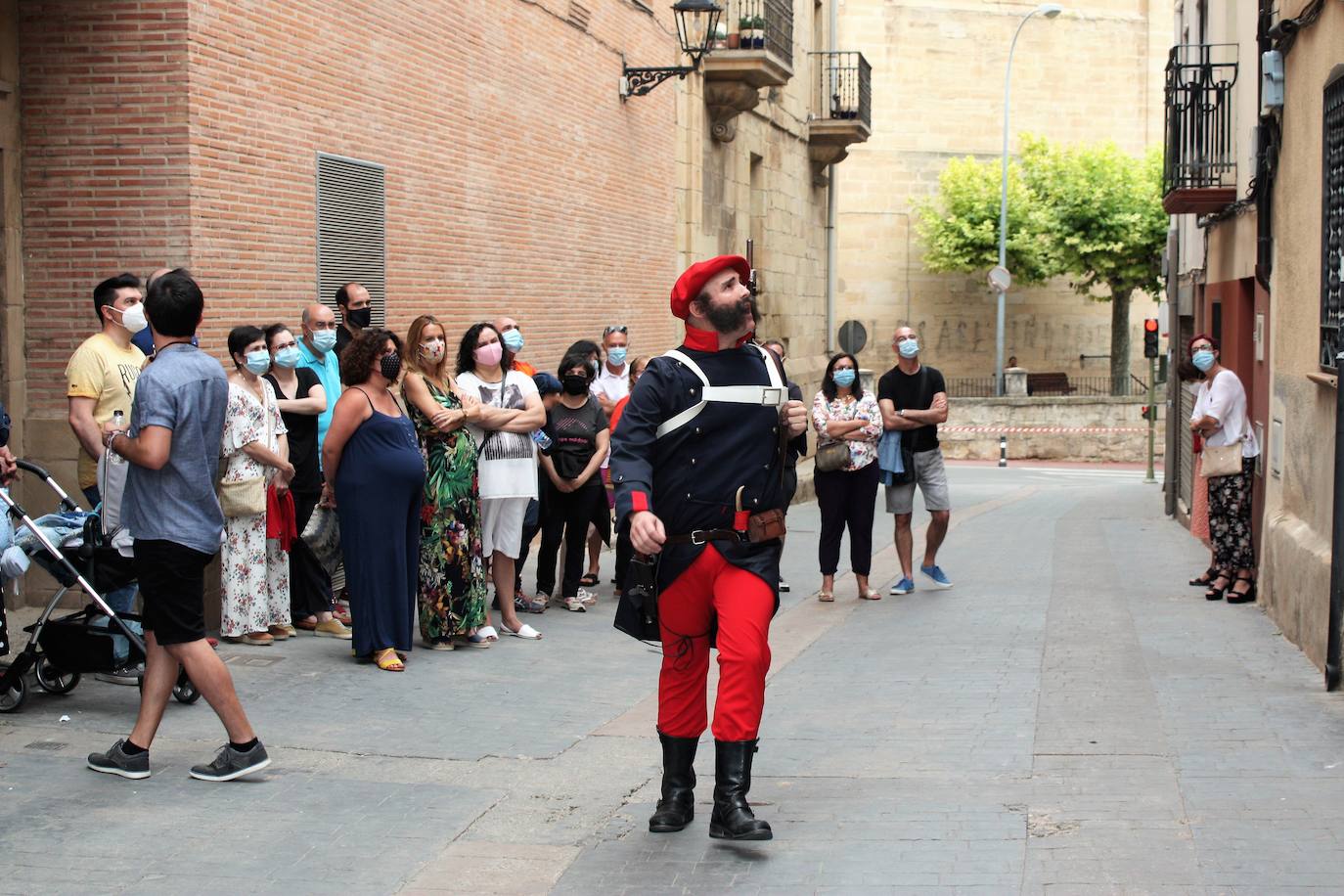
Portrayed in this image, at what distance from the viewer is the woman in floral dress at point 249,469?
351 inches

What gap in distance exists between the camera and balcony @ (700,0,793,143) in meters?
22.5

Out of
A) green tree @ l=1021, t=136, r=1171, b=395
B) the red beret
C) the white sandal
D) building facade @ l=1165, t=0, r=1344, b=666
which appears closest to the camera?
the red beret

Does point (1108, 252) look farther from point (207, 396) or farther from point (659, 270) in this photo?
point (207, 396)

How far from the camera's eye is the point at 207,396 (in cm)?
631

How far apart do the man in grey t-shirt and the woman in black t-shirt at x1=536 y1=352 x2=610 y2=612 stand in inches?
190

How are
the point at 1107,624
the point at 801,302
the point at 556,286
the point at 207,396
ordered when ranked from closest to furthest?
the point at 207,396 → the point at 1107,624 → the point at 556,286 → the point at 801,302

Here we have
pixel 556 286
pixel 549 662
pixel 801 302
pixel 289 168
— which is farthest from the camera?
pixel 801 302

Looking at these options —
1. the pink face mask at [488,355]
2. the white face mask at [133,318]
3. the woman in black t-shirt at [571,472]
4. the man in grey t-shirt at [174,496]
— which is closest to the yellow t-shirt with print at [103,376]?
the white face mask at [133,318]

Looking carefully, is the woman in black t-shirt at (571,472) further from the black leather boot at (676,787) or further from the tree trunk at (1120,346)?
the tree trunk at (1120,346)

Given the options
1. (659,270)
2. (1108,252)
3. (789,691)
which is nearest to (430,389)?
(789,691)

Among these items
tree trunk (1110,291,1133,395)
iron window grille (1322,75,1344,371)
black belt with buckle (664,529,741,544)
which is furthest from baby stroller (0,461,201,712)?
tree trunk (1110,291,1133,395)

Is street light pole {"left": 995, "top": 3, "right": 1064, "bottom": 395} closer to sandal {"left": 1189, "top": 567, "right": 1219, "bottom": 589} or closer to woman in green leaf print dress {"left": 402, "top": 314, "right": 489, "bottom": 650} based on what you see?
sandal {"left": 1189, "top": 567, "right": 1219, "bottom": 589}

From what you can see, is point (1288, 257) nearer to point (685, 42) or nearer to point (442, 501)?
point (442, 501)

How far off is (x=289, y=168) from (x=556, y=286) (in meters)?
6.22
